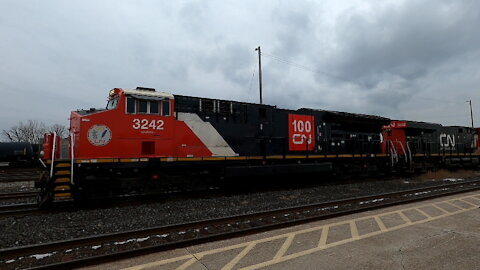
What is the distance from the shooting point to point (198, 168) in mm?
9898

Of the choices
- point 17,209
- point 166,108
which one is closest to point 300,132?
point 166,108

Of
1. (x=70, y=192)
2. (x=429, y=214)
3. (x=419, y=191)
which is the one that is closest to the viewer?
(x=429, y=214)

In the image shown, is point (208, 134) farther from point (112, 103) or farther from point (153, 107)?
point (112, 103)

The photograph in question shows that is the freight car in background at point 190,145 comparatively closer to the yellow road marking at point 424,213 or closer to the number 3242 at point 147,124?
the number 3242 at point 147,124

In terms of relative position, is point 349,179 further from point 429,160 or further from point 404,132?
point 429,160

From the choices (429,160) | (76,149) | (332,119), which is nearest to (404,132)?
(429,160)

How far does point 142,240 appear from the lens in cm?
525

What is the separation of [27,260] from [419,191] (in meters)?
11.6

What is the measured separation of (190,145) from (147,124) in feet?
5.18

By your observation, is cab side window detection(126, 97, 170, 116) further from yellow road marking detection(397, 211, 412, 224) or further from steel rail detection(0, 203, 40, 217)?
yellow road marking detection(397, 211, 412, 224)

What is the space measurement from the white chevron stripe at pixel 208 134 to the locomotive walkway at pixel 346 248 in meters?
4.79

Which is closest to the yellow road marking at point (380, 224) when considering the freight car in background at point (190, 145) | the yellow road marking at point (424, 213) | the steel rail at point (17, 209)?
the yellow road marking at point (424, 213)

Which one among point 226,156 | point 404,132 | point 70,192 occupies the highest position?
point 404,132

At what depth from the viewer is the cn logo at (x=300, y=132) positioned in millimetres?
12438
